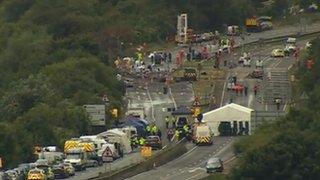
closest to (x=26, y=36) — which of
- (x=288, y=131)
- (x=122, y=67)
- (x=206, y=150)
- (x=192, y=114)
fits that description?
(x=122, y=67)

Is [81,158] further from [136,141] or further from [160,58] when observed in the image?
[160,58]

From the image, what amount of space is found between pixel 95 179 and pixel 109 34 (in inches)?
2342

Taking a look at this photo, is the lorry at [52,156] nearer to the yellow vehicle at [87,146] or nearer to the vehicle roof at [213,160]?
the yellow vehicle at [87,146]

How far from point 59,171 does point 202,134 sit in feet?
46.8

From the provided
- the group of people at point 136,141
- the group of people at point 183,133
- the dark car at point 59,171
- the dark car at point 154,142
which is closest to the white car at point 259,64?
the group of people at point 183,133

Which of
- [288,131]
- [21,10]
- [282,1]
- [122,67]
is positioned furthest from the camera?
[282,1]

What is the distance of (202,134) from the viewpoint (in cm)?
7781

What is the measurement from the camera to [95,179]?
63.1 m

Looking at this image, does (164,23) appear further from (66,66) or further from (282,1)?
(66,66)

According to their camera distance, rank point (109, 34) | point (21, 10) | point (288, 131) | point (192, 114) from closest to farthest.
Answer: point (288, 131)
point (192, 114)
point (109, 34)
point (21, 10)

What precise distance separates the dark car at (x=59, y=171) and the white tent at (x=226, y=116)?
1791 cm

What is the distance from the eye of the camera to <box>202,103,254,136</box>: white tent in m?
82.1

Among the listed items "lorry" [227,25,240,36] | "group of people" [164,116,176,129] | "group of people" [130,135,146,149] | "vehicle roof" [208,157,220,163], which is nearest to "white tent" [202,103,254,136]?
"group of people" [164,116,176,129]

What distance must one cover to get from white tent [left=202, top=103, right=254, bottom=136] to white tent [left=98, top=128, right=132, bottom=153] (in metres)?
7.05
